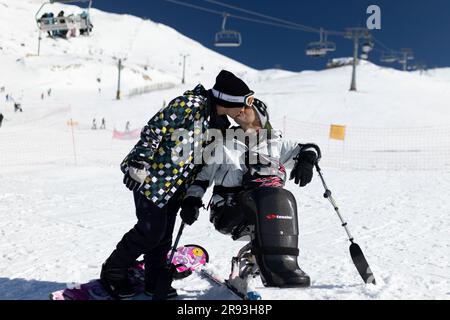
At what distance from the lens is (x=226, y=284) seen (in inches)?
128

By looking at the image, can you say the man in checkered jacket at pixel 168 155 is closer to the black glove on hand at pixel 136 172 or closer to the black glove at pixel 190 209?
the black glove on hand at pixel 136 172

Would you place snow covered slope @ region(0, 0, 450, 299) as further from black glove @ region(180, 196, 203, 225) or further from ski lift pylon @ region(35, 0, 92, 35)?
ski lift pylon @ region(35, 0, 92, 35)

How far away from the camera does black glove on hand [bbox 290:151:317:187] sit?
9.30 ft

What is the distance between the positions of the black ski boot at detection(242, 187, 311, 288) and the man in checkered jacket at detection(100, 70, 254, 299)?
512 mm

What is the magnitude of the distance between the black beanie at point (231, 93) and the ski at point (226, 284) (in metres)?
1.26

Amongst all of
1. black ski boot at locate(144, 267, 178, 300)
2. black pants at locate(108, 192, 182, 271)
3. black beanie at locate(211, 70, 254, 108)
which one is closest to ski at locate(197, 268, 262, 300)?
black ski boot at locate(144, 267, 178, 300)

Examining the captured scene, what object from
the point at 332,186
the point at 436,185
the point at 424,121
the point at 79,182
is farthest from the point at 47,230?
the point at 424,121

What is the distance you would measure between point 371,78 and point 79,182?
124 ft

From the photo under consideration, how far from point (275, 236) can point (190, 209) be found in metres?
0.60

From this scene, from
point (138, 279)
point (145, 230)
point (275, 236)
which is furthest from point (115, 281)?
point (275, 236)

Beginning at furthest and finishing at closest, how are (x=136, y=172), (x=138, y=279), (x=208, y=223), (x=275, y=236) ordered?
(x=208, y=223) < (x=138, y=279) < (x=136, y=172) < (x=275, y=236)

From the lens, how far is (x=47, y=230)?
5254mm

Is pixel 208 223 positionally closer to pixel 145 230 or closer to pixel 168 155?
pixel 145 230

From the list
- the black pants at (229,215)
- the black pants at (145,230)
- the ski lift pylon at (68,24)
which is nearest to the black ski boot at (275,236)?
the black pants at (229,215)
